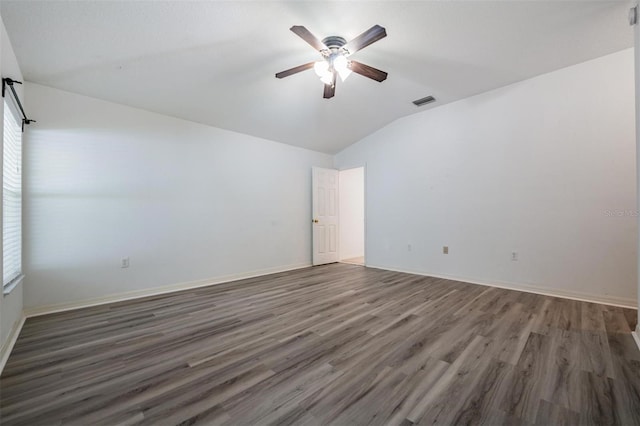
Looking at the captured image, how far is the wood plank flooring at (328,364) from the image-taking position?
4.75ft

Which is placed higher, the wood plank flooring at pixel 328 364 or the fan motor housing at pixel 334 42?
the fan motor housing at pixel 334 42

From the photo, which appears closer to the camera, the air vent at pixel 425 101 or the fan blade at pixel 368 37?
the fan blade at pixel 368 37

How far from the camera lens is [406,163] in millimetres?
5004

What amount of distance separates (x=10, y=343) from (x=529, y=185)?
5854mm

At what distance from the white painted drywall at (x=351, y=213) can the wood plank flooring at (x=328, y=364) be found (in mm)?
3382

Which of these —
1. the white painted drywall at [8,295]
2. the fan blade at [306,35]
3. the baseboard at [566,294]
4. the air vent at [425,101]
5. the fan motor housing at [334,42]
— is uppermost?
the air vent at [425,101]

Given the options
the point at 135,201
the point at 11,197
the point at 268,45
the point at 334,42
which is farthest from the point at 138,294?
the point at 334,42

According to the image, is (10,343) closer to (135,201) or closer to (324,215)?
(135,201)

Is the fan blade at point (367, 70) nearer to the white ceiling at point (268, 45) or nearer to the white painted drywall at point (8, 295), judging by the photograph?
the white ceiling at point (268, 45)

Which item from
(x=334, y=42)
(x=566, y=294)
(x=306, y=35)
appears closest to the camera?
(x=306, y=35)

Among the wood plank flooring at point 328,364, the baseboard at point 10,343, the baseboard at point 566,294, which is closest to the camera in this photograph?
the wood plank flooring at point 328,364

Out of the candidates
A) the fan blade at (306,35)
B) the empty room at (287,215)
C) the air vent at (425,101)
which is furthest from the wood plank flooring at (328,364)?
the air vent at (425,101)

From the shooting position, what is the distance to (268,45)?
8.91ft

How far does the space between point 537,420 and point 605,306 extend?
274 cm
